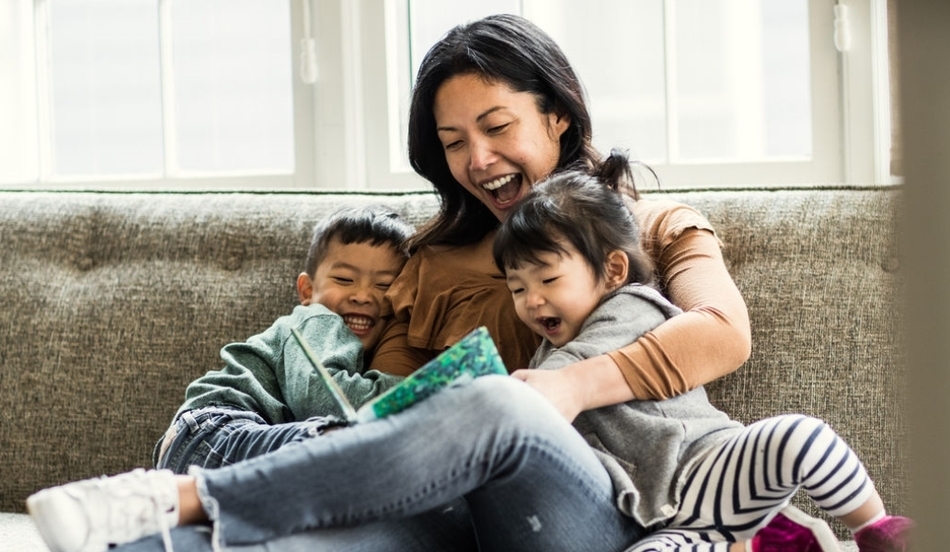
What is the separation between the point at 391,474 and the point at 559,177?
2.00 feet

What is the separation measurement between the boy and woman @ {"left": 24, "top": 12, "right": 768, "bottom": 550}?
60mm

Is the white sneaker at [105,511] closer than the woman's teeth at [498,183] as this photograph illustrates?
Yes

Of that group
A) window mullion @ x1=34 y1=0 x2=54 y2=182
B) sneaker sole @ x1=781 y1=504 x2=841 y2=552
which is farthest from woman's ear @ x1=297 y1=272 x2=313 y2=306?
window mullion @ x1=34 y1=0 x2=54 y2=182

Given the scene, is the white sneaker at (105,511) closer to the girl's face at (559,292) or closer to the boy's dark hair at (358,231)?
the girl's face at (559,292)

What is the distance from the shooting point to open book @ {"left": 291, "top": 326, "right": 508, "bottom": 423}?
4.33 feet

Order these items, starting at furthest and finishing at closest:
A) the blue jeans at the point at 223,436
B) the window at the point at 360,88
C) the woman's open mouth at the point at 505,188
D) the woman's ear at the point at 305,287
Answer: the window at the point at 360,88
the woman's ear at the point at 305,287
the woman's open mouth at the point at 505,188
the blue jeans at the point at 223,436

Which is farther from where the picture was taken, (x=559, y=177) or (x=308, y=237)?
(x=308, y=237)

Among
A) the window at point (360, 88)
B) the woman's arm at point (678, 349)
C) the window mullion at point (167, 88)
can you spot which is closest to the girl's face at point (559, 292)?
the woman's arm at point (678, 349)

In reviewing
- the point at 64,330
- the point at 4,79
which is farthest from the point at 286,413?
the point at 4,79

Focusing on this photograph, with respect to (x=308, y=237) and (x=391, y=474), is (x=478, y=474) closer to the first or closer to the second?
(x=391, y=474)

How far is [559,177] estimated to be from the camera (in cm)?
171

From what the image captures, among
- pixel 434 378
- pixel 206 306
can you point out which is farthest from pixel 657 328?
pixel 206 306

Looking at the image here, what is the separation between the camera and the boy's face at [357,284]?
189 centimetres

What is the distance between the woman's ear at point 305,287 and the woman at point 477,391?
0.16 meters
